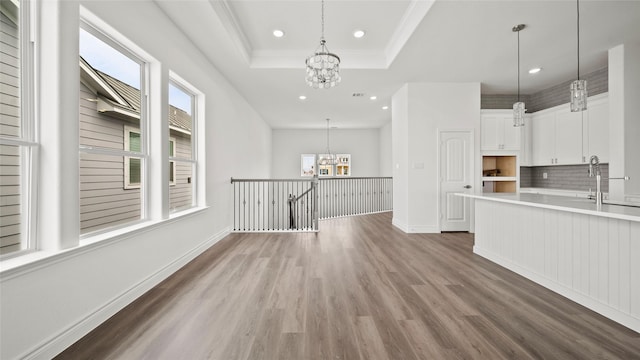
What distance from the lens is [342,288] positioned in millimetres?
2459

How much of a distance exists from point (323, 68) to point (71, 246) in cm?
250

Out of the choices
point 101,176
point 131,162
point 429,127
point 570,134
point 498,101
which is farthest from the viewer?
point 498,101

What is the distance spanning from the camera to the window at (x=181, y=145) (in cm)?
319

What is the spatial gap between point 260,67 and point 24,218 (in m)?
3.41

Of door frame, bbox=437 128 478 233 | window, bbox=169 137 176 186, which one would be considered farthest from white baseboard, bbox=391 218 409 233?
window, bbox=169 137 176 186

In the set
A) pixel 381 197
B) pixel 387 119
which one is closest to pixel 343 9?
pixel 387 119

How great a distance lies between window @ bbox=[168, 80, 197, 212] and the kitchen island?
160 inches

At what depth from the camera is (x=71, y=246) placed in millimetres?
1701

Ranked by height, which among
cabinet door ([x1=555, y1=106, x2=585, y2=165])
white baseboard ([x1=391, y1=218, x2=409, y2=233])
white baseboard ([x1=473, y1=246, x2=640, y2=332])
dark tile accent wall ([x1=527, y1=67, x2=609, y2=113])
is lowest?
white baseboard ([x1=473, y1=246, x2=640, y2=332])

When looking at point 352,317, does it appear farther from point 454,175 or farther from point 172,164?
point 454,175

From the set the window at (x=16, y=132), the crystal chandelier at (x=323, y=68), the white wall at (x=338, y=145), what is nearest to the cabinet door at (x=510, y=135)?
the crystal chandelier at (x=323, y=68)

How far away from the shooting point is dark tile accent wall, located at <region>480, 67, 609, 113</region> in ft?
13.7

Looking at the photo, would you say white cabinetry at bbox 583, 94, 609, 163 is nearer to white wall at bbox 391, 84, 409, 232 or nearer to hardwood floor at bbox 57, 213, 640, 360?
white wall at bbox 391, 84, 409, 232

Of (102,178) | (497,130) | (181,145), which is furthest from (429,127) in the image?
(102,178)
